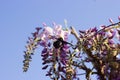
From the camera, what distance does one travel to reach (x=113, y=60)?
144cm

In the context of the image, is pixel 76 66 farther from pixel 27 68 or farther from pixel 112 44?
pixel 27 68

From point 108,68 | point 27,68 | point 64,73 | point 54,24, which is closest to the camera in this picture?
point 108,68

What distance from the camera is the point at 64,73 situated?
1524mm

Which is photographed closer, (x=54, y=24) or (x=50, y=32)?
(x=50, y=32)

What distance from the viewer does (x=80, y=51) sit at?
1.53m

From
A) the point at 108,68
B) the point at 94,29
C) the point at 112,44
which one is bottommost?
the point at 108,68

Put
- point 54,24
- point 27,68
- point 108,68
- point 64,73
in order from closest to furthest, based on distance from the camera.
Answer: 1. point 108,68
2. point 64,73
3. point 54,24
4. point 27,68

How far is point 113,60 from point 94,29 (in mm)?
329

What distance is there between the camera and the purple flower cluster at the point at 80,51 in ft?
4.68

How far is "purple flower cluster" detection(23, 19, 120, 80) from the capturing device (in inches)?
56.2

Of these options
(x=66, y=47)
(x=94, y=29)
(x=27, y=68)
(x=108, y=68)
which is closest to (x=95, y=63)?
(x=108, y=68)

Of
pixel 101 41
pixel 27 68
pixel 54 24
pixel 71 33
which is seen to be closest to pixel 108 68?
pixel 101 41

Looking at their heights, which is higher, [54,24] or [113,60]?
[54,24]

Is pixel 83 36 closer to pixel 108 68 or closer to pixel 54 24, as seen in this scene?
pixel 54 24
